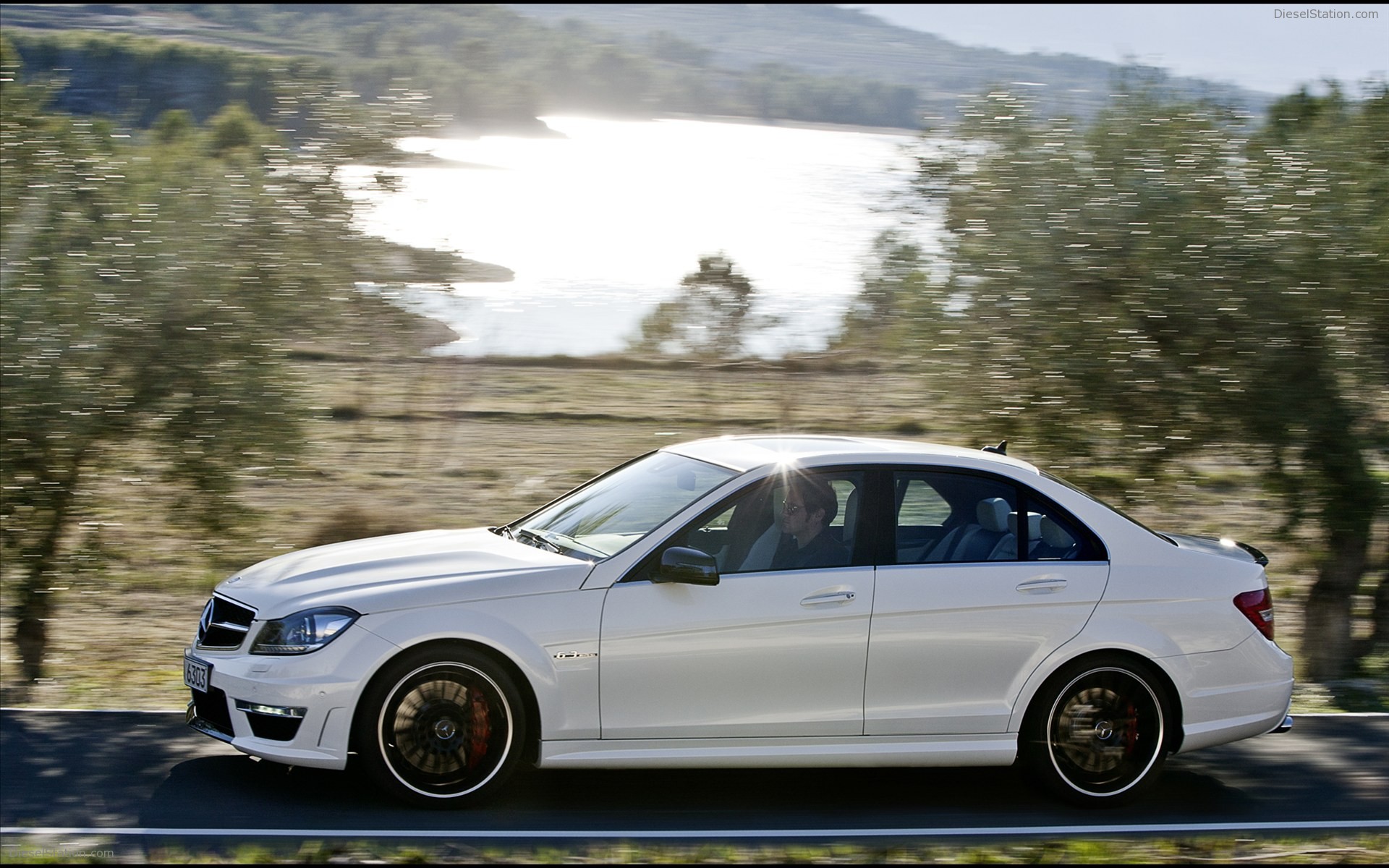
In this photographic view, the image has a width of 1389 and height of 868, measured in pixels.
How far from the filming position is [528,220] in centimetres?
1911

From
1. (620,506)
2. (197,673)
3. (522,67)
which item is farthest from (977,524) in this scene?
(522,67)

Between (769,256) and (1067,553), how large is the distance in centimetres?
1037

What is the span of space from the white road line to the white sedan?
0.91 ft

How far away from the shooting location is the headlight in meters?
5.59

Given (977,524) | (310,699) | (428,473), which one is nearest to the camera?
(310,699)

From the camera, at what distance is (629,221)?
21.1m

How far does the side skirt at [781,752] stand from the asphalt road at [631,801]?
8.6 inches

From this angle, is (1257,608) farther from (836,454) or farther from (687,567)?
(687,567)

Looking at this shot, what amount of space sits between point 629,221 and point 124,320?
39.4 feet

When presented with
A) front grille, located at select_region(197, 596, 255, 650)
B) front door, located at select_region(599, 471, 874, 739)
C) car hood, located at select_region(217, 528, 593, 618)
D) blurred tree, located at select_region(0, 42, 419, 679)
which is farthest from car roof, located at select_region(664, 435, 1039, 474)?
blurred tree, located at select_region(0, 42, 419, 679)

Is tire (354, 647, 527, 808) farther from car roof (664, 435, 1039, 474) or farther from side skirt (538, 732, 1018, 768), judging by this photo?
car roof (664, 435, 1039, 474)

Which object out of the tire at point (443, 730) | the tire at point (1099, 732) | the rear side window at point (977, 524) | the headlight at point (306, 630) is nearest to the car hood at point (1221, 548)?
the rear side window at point (977, 524)

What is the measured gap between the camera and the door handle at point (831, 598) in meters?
5.85

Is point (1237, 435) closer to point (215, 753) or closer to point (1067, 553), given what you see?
→ point (1067, 553)
